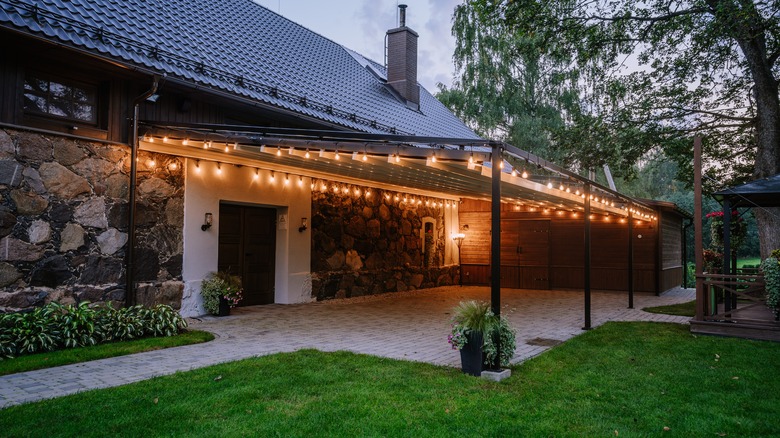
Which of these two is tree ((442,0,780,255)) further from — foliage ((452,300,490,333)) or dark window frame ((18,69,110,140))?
foliage ((452,300,490,333))

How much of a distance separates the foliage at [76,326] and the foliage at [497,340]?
12.4 feet

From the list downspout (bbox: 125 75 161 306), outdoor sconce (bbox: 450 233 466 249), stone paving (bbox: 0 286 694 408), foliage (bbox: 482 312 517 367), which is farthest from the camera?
outdoor sconce (bbox: 450 233 466 249)

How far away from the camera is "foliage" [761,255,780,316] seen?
6.51m

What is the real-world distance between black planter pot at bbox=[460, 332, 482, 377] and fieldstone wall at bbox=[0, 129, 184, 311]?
4471 mm

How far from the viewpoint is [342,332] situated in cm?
666

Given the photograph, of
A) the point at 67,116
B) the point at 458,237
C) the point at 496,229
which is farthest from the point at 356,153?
the point at 458,237

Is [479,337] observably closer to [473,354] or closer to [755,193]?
[473,354]

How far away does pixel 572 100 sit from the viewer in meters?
20.4

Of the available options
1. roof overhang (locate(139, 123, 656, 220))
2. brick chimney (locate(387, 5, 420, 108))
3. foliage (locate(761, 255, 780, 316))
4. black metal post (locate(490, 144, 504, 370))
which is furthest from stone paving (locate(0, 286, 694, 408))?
brick chimney (locate(387, 5, 420, 108))

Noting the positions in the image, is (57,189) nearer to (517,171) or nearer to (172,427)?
(172,427)

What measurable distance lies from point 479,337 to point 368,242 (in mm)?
6624

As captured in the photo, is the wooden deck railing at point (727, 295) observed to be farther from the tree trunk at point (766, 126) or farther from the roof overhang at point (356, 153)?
the tree trunk at point (766, 126)

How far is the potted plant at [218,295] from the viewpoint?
759cm

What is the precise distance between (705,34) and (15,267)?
38.4 feet
